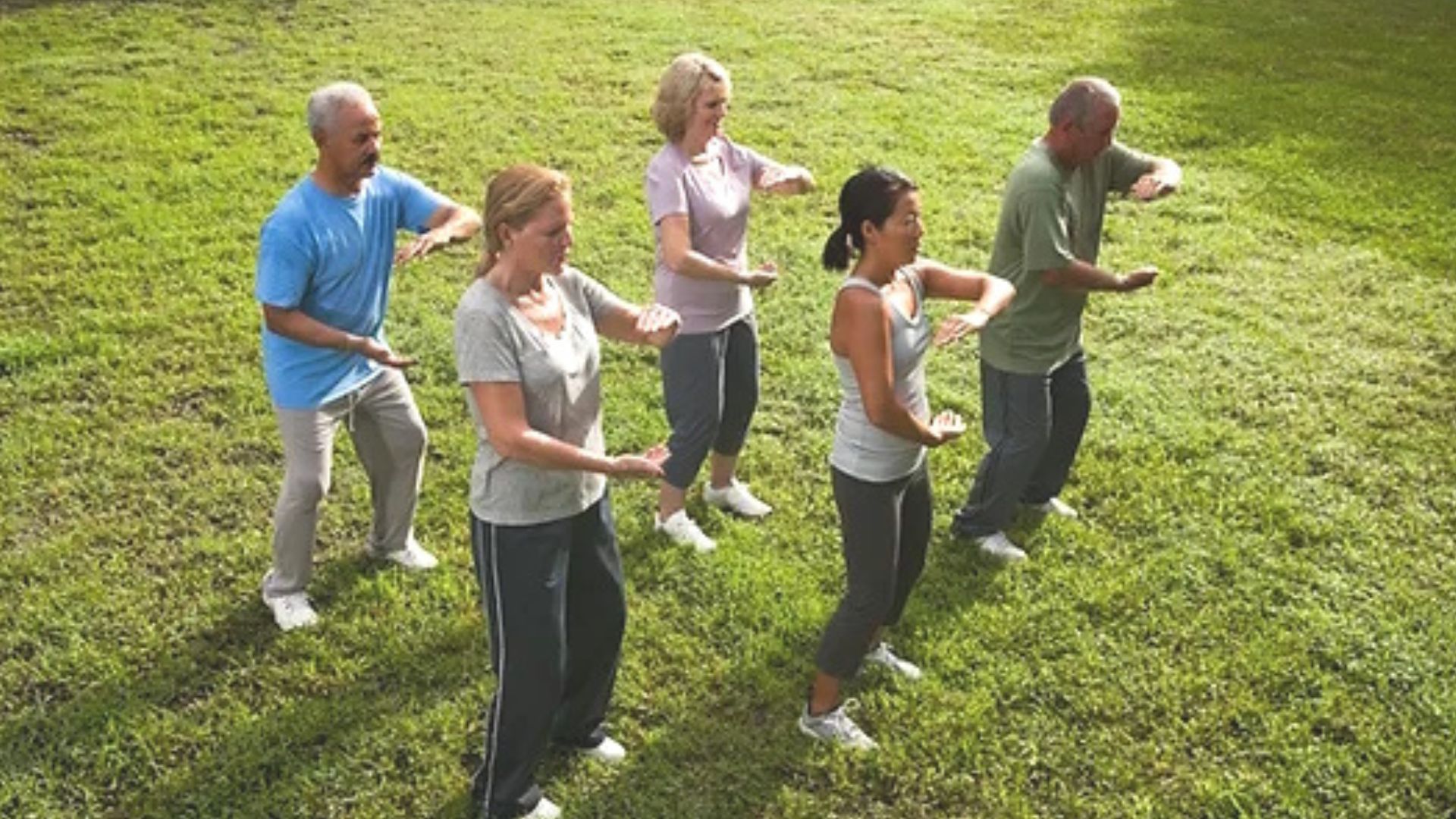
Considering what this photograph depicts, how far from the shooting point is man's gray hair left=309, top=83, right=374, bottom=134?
4.54 metres

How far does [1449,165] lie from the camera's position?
10445 mm

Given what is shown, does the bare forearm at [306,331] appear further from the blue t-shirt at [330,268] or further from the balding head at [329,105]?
the balding head at [329,105]

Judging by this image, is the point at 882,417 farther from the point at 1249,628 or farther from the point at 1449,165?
the point at 1449,165

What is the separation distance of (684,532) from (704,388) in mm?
720

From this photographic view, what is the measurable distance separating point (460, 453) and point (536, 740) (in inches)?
106

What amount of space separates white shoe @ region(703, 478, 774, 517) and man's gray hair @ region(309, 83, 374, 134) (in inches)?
95.7

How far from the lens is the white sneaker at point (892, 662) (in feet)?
16.4

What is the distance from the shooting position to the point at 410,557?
568 cm

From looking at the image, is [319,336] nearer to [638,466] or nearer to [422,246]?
[422,246]

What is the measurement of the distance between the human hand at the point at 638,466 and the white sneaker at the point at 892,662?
1.56 meters

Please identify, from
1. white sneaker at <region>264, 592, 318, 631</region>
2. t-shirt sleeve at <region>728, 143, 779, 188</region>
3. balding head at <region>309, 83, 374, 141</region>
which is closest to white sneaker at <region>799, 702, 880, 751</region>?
white sneaker at <region>264, 592, 318, 631</region>

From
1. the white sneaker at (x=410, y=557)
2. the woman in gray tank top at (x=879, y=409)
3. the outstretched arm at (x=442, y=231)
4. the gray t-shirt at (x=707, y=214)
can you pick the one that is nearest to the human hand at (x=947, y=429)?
the woman in gray tank top at (x=879, y=409)

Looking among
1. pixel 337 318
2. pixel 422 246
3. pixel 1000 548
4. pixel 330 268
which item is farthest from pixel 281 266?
pixel 1000 548

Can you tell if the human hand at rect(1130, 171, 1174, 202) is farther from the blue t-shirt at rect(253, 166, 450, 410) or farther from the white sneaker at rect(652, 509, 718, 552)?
the blue t-shirt at rect(253, 166, 450, 410)
